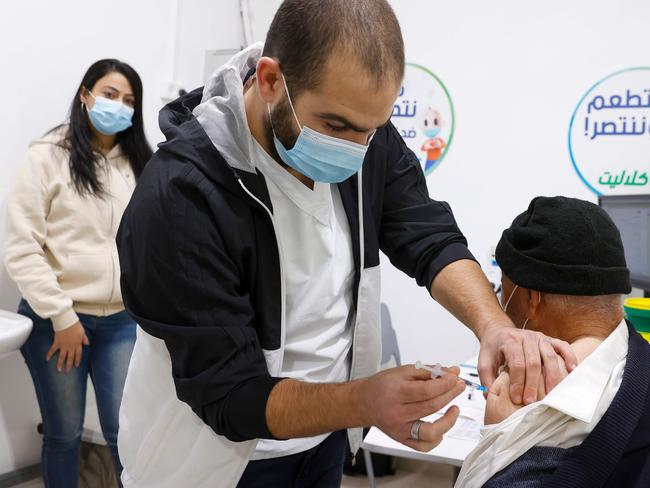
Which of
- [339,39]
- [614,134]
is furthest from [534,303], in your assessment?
[614,134]

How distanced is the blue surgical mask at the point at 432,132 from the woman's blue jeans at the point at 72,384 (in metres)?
2.02

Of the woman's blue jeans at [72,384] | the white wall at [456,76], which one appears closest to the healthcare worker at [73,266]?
the woman's blue jeans at [72,384]

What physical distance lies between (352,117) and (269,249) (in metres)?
0.29

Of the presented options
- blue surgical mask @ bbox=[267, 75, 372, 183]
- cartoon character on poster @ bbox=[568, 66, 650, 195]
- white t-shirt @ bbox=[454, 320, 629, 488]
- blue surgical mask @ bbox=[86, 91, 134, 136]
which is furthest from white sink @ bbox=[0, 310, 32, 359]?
cartoon character on poster @ bbox=[568, 66, 650, 195]

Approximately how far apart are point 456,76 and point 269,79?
260 centimetres

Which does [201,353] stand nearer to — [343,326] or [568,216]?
[343,326]

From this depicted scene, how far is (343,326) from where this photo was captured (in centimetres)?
129

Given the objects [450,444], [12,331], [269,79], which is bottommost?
[450,444]

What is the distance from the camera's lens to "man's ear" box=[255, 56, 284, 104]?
102cm

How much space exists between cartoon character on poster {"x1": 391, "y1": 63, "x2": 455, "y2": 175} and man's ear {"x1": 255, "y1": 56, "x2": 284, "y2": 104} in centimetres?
256

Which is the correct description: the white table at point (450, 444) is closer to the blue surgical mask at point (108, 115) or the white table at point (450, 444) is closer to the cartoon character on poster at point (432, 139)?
the blue surgical mask at point (108, 115)

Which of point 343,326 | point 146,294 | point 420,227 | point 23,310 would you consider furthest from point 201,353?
point 23,310

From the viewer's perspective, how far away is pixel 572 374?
0.98m

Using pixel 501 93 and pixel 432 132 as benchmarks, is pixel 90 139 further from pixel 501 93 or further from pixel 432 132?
pixel 501 93
